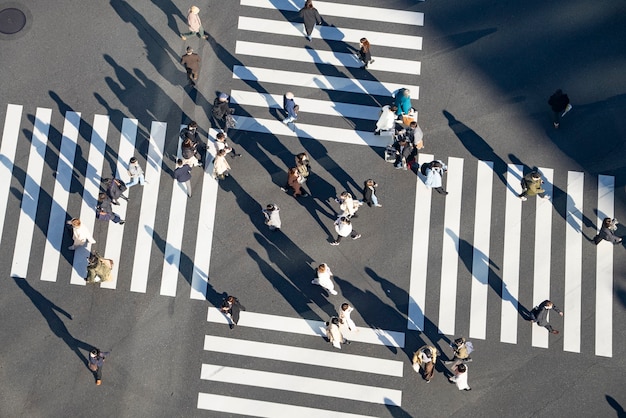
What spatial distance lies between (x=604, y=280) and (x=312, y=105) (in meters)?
11.8

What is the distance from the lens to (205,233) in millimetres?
23016

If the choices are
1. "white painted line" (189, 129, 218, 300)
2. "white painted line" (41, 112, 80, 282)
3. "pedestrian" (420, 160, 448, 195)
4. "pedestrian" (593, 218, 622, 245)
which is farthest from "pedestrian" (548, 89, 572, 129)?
"white painted line" (41, 112, 80, 282)

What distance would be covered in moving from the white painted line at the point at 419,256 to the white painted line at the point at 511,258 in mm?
2687

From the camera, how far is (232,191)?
2345 cm

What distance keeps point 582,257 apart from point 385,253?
265 inches

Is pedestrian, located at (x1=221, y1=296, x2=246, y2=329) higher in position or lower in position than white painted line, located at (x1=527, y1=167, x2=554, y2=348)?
lower

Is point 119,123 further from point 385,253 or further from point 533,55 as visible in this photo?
point 533,55

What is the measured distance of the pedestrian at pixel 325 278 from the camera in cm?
2083

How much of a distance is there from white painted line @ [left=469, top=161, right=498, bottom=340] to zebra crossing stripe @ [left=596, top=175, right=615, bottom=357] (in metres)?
3.57

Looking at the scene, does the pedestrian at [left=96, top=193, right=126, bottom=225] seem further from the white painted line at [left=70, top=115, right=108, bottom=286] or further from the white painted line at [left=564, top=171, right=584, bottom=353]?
the white painted line at [left=564, top=171, right=584, bottom=353]

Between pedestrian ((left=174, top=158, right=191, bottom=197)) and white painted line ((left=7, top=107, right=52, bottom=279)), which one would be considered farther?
white painted line ((left=7, top=107, right=52, bottom=279))

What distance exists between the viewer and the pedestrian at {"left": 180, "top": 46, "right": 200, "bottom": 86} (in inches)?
914

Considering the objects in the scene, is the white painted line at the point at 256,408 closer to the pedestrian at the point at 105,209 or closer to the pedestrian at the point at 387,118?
the pedestrian at the point at 105,209

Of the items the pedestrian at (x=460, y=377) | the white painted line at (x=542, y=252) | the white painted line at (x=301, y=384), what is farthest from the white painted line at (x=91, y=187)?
the white painted line at (x=542, y=252)
